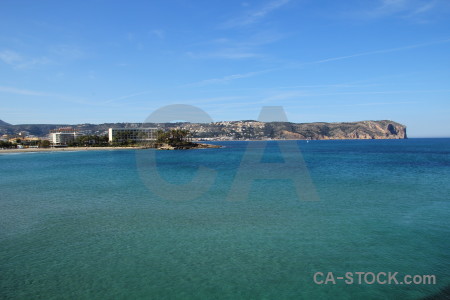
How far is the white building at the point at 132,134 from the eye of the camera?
140 metres

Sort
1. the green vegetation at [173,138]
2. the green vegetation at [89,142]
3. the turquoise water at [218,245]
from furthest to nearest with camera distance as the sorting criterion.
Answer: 1. the green vegetation at [89,142]
2. the green vegetation at [173,138]
3. the turquoise water at [218,245]

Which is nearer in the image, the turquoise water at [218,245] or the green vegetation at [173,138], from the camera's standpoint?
the turquoise water at [218,245]

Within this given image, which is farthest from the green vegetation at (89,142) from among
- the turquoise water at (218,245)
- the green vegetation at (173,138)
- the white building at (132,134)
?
the turquoise water at (218,245)

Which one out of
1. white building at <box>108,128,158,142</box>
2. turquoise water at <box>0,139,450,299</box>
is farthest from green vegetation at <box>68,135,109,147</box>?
turquoise water at <box>0,139,450,299</box>

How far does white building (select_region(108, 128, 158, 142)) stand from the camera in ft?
459

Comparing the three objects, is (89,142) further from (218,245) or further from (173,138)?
(218,245)

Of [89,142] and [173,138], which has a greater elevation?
[173,138]

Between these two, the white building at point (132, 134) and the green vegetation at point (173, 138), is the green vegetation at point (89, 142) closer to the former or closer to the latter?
the white building at point (132, 134)

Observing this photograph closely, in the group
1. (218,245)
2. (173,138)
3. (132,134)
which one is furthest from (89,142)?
(218,245)

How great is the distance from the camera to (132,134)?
14688 cm

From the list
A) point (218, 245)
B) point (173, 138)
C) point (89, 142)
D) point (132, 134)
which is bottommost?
point (218, 245)

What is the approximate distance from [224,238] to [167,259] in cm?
275

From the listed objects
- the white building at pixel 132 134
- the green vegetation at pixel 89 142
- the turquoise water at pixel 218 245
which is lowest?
the turquoise water at pixel 218 245

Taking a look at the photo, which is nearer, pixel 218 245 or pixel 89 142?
pixel 218 245
